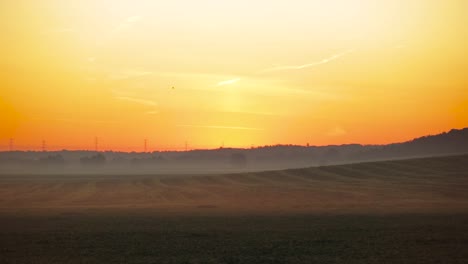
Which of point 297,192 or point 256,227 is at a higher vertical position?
point 297,192

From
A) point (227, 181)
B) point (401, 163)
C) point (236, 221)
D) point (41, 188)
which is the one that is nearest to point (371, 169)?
point (401, 163)

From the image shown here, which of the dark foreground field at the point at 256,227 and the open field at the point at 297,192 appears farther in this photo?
the open field at the point at 297,192

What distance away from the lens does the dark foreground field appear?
93.0 feet

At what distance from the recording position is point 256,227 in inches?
1590

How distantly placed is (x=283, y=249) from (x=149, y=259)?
25.4ft

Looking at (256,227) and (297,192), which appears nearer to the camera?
(256,227)

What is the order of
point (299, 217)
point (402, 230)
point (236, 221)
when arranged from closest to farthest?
point (402, 230) < point (236, 221) < point (299, 217)

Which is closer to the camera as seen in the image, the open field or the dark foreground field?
the dark foreground field

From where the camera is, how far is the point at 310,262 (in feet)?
86.6

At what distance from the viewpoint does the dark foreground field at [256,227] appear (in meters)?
28.4

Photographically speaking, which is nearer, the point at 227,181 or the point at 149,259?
the point at 149,259

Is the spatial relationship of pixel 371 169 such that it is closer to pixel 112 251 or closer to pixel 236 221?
pixel 236 221

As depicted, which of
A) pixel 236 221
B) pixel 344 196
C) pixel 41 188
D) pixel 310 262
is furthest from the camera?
pixel 41 188

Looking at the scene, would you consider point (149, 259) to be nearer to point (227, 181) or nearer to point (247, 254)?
point (247, 254)
